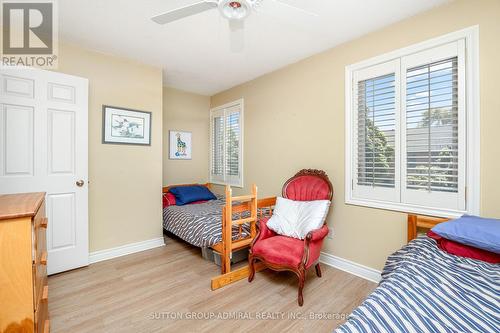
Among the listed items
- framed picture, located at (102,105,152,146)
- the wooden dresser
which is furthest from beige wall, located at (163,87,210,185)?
the wooden dresser

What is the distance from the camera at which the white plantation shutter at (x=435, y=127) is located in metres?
1.89

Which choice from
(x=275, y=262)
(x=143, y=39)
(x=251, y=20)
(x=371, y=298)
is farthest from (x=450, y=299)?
(x=143, y=39)

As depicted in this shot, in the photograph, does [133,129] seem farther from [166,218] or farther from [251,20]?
[251,20]

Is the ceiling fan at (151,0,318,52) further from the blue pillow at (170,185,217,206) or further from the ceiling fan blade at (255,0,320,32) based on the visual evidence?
the blue pillow at (170,185,217,206)

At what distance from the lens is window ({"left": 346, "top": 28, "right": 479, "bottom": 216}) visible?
185 cm

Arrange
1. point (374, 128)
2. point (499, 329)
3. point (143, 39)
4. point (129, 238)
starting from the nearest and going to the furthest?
point (499, 329) → point (374, 128) → point (143, 39) → point (129, 238)

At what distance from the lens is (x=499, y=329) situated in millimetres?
815

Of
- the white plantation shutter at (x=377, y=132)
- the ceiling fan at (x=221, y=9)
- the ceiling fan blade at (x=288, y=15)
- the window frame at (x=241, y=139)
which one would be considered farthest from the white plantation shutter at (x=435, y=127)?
the window frame at (x=241, y=139)

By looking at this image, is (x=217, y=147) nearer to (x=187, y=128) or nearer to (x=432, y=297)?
(x=187, y=128)

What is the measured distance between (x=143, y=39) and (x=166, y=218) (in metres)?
2.41

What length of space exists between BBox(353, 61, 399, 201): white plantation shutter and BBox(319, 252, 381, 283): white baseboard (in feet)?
2.49

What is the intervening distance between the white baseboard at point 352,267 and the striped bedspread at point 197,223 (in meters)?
1.02

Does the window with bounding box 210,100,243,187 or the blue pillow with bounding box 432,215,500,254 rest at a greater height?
the window with bounding box 210,100,243,187

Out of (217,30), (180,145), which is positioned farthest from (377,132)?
(180,145)
